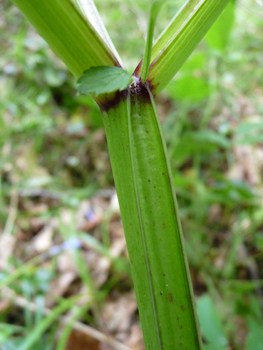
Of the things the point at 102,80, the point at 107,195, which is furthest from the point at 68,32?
the point at 107,195

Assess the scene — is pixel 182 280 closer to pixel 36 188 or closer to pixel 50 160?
pixel 36 188

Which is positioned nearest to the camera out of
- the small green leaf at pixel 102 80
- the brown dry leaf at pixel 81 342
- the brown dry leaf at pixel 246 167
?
the small green leaf at pixel 102 80

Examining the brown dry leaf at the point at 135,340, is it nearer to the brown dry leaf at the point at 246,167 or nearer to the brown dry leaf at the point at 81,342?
the brown dry leaf at the point at 81,342

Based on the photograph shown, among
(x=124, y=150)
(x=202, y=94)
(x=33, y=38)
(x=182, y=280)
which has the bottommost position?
(x=202, y=94)

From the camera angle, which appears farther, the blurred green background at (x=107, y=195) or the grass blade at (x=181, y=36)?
the blurred green background at (x=107, y=195)

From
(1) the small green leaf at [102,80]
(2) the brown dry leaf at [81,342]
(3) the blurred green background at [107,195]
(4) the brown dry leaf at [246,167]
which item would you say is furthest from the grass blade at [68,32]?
(4) the brown dry leaf at [246,167]

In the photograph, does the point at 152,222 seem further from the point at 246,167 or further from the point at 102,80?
the point at 246,167

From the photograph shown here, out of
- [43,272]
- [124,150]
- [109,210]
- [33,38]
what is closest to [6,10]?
[33,38]
